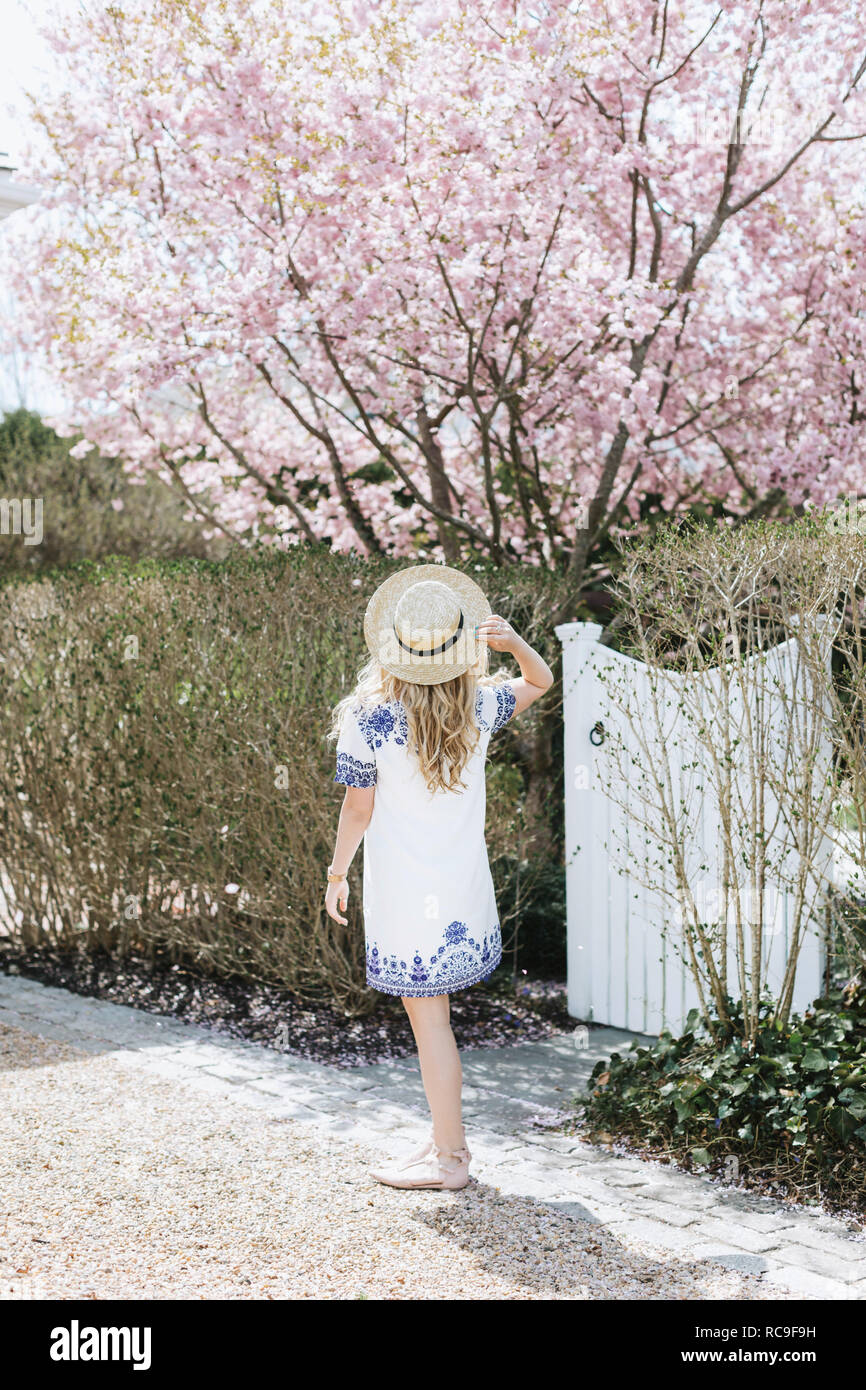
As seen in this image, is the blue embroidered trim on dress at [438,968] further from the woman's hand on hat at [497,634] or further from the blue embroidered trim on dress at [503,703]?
the woman's hand on hat at [497,634]

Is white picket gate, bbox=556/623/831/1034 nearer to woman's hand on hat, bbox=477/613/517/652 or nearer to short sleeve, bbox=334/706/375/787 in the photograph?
woman's hand on hat, bbox=477/613/517/652

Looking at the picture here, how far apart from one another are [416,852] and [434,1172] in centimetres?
84

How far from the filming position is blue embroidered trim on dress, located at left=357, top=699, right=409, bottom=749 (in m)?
3.43

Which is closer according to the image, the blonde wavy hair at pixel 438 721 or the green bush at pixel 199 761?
the blonde wavy hair at pixel 438 721

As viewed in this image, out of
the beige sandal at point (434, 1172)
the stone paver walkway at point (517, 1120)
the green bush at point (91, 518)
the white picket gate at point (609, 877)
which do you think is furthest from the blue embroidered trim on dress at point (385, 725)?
the green bush at point (91, 518)

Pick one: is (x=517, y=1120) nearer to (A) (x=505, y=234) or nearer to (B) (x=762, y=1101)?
(B) (x=762, y=1101)

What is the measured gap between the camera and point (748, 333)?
7676mm

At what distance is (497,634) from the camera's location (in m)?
3.49

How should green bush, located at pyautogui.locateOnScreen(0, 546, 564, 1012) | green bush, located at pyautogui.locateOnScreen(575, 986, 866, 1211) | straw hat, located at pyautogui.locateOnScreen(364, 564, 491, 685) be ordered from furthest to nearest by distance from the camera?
green bush, located at pyautogui.locateOnScreen(0, 546, 564, 1012) → green bush, located at pyautogui.locateOnScreen(575, 986, 866, 1211) → straw hat, located at pyautogui.locateOnScreen(364, 564, 491, 685)

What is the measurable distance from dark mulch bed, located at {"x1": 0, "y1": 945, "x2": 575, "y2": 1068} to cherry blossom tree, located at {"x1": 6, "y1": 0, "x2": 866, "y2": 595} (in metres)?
2.05

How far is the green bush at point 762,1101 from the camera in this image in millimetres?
3506

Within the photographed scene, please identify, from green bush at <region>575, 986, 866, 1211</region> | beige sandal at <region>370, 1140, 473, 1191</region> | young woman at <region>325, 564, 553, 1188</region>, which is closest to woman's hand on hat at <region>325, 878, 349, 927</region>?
young woman at <region>325, 564, 553, 1188</region>

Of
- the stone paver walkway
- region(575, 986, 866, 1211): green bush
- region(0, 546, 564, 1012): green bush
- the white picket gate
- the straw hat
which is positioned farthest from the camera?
region(0, 546, 564, 1012): green bush
